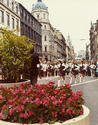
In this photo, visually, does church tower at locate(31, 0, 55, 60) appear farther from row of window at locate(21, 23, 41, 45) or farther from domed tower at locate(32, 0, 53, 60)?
row of window at locate(21, 23, 41, 45)

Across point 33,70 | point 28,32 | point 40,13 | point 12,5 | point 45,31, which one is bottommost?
point 33,70

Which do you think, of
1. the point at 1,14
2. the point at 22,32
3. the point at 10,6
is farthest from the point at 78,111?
the point at 22,32

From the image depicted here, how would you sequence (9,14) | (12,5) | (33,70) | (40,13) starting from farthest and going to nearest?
(40,13) < (12,5) < (9,14) < (33,70)

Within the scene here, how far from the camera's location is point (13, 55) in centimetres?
834

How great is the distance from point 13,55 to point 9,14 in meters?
29.0

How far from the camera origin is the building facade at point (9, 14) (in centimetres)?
3266

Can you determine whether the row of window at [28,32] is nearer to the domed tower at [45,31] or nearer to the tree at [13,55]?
the domed tower at [45,31]

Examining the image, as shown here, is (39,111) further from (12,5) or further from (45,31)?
(45,31)

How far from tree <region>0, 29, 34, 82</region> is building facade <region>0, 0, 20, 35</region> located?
74.2 ft

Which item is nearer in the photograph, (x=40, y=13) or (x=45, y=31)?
(x=45, y=31)

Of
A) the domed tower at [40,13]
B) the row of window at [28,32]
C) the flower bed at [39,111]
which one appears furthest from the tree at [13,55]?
the domed tower at [40,13]

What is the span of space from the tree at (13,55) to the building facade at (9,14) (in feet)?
74.2

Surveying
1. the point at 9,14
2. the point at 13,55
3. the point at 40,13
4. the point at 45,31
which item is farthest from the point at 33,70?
the point at 40,13

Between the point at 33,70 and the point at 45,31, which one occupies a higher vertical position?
the point at 45,31
